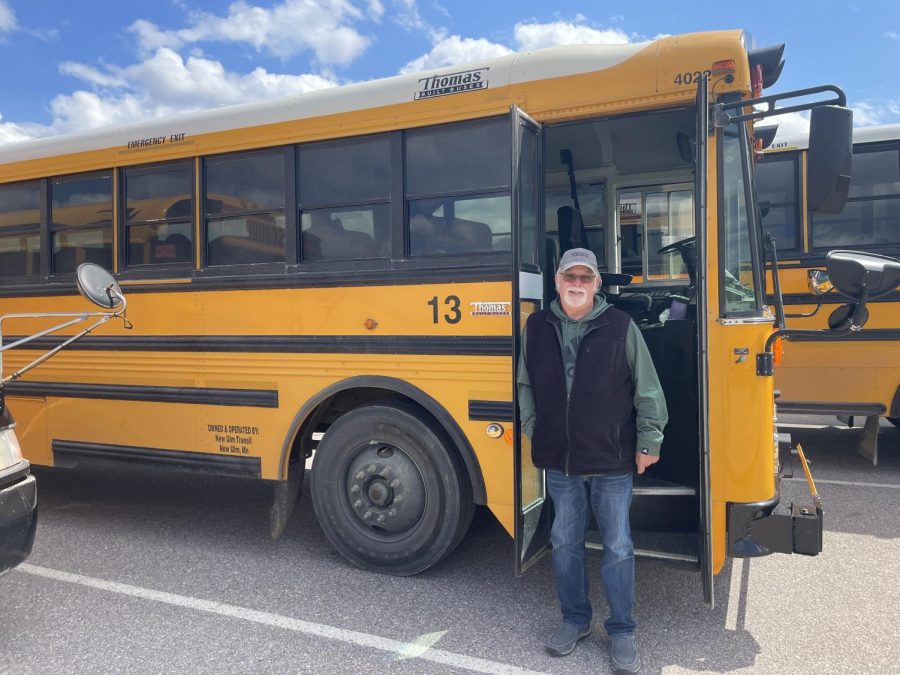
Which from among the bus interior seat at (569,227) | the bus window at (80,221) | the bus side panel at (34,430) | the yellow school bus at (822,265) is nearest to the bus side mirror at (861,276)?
the bus interior seat at (569,227)

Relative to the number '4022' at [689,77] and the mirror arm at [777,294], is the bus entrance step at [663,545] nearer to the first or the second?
the mirror arm at [777,294]

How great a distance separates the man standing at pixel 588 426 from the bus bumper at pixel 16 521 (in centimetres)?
211

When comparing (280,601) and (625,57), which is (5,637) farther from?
(625,57)

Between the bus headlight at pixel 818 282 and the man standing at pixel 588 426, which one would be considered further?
the bus headlight at pixel 818 282

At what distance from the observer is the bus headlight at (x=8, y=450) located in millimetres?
2902

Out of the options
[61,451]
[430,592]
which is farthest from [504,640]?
[61,451]

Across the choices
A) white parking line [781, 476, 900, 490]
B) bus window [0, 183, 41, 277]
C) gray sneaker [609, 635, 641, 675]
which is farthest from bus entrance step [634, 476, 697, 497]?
bus window [0, 183, 41, 277]

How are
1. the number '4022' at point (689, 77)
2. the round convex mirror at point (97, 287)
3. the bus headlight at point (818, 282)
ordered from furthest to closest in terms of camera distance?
the bus headlight at point (818, 282) < the round convex mirror at point (97, 287) < the number '4022' at point (689, 77)

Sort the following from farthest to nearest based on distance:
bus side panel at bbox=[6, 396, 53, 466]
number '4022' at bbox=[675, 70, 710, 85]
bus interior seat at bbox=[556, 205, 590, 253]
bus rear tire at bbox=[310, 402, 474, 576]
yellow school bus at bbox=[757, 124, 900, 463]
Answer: yellow school bus at bbox=[757, 124, 900, 463]
bus side panel at bbox=[6, 396, 53, 466]
bus interior seat at bbox=[556, 205, 590, 253]
bus rear tire at bbox=[310, 402, 474, 576]
number '4022' at bbox=[675, 70, 710, 85]

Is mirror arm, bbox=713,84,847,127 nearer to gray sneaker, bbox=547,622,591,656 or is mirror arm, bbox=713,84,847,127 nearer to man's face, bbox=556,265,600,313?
man's face, bbox=556,265,600,313

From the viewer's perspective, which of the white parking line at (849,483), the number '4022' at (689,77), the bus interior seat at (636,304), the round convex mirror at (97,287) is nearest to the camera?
the number '4022' at (689,77)

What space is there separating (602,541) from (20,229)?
165 inches

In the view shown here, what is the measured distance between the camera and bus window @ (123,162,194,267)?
13.3 ft

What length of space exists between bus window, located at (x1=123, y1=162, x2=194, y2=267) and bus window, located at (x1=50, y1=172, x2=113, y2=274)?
18cm
